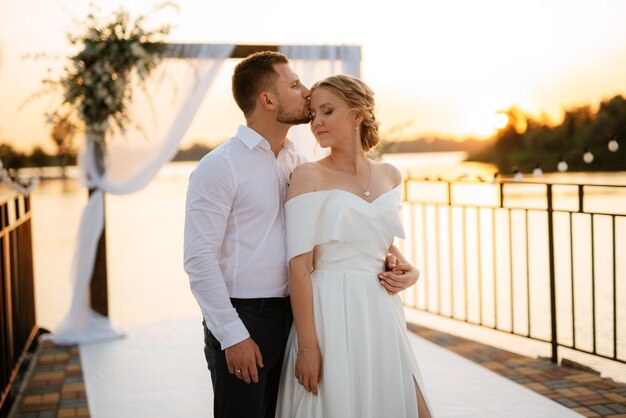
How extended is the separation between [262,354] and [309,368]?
14cm

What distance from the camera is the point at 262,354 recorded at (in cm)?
192

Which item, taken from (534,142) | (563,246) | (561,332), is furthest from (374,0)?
(534,142)

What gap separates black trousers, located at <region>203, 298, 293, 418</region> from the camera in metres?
1.89

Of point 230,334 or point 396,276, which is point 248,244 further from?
point 396,276

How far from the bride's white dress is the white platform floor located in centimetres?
126

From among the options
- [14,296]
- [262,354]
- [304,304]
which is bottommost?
[14,296]

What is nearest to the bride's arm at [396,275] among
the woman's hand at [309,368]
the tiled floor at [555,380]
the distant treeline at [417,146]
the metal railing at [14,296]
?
the woman's hand at [309,368]

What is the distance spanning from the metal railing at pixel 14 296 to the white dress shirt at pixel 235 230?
1.82 meters

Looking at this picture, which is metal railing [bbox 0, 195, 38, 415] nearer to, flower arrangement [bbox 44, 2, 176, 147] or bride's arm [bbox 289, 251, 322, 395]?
flower arrangement [bbox 44, 2, 176, 147]

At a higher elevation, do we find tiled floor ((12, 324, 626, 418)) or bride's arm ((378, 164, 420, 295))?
bride's arm ((378, 164, 420, 295))

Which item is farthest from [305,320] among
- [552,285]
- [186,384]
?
[552,285]

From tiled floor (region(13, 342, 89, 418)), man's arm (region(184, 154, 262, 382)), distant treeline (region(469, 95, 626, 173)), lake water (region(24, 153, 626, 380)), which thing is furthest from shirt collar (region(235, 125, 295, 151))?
distant treeline (region(469, 95, 626, 173))

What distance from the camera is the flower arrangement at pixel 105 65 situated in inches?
177

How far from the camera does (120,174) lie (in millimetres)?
4742
